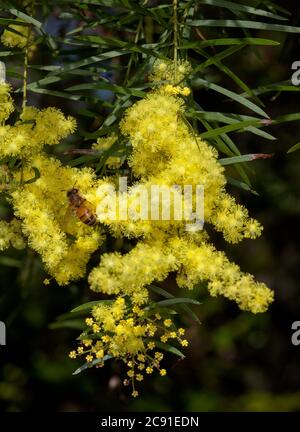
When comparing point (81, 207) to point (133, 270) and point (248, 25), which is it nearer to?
point (133, 270)

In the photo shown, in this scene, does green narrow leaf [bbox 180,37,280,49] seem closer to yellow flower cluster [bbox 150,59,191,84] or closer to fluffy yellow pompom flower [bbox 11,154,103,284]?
yellow flower cluster [bbox 150,59,191,84]

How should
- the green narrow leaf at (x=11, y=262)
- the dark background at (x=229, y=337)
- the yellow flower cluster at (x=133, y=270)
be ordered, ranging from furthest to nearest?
1. the dark background at (x=229, y=337)
2. the green narrow leaf at (x=11, y=262)
3. the yellow flower cluster at (x=133, y=270)

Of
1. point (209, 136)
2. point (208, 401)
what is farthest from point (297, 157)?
point (209, 136)

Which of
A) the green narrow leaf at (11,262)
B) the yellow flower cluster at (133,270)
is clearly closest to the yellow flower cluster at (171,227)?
the yellow flower cluster at (133,270)

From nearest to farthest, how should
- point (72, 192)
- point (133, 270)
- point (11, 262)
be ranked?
point (133, 270)
point (72, 192)
point (11, 262)

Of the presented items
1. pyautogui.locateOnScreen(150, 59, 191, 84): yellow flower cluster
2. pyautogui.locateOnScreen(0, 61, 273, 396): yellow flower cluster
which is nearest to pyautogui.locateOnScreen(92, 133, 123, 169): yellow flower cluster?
pyautogui.locateOnScreen(0, 61, 273, 396): yellow flower cluster

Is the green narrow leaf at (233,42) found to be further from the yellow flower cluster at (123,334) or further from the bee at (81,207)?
the yellow flower cluster at (123,334)

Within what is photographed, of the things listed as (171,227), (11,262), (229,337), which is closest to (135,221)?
(171,227)
